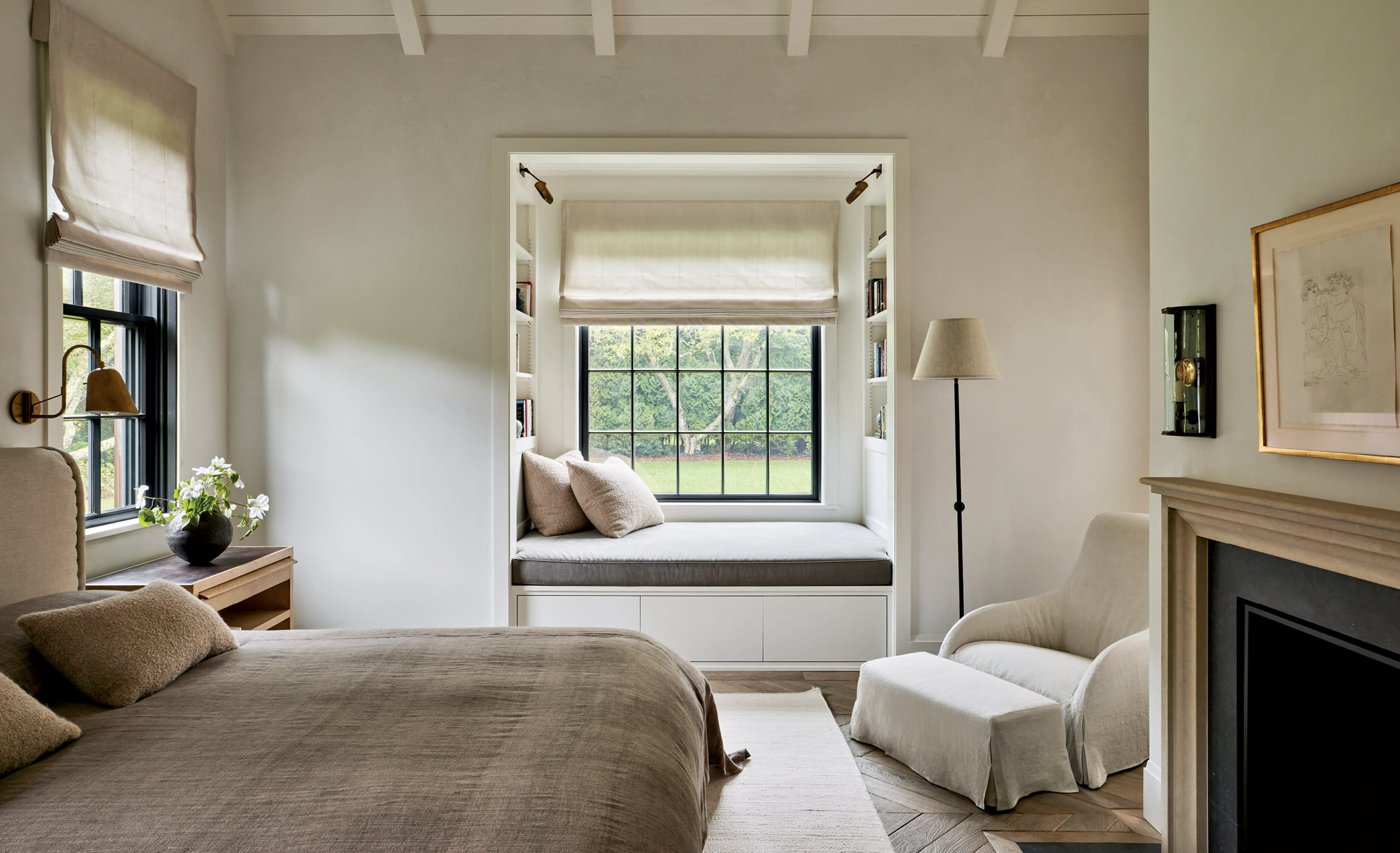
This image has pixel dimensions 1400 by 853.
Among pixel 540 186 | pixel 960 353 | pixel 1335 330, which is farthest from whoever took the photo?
pixel 540 186

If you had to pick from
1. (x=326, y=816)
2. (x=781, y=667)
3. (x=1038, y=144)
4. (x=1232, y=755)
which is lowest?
(x=781, y=667)

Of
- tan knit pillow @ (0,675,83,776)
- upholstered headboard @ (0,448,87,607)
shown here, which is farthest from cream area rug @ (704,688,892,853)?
upholstered headboard @ (0,448,87,607)

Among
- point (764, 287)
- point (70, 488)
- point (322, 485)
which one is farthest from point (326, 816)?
point (764, 287)

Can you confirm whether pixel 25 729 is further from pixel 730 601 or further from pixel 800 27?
pixel 800 27

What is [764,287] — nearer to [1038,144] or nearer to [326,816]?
[1038,144]

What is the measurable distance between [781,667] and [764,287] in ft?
6.98

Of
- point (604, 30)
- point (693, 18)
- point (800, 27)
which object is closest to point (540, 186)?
point (604, 30)

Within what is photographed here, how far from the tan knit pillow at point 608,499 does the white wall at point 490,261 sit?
536 millimetres

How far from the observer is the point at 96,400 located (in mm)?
2402

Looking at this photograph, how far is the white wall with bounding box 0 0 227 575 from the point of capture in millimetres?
2488

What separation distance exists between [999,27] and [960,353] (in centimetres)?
151

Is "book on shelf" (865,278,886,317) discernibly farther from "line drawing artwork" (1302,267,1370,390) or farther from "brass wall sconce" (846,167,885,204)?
"line drawing artwork" (1302,267,1370,390)

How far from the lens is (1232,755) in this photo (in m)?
1.99

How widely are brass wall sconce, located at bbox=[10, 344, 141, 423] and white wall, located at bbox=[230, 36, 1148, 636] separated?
1.13 m
